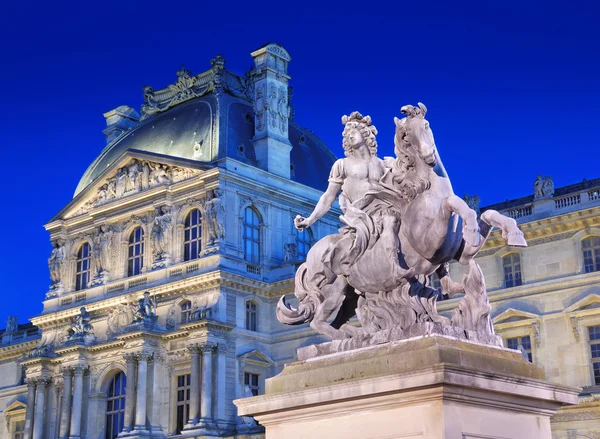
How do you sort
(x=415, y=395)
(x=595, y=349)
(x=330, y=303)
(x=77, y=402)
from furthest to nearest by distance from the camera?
(x=77, y=402)
(x=595, y=349)
(x=330, y=303)
(x=415, y=395)

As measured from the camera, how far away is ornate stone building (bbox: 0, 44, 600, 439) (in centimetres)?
3816

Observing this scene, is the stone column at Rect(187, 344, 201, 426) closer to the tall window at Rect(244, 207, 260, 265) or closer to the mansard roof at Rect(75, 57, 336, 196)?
the tall window at Rect(244, 207, 260, 265)

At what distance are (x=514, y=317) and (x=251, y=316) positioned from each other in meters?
14.6

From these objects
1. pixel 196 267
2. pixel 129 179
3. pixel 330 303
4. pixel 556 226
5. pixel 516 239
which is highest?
pixel 129 179

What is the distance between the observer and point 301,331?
45.6 metres

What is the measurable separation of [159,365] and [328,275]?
38.8m

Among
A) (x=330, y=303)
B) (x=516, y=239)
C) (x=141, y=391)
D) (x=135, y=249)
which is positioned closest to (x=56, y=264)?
(x=135, y=249)

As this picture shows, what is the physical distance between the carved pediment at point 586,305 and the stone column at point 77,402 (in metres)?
25.3

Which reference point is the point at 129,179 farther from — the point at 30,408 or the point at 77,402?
the point at 30,408

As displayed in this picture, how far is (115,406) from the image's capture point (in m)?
48.8

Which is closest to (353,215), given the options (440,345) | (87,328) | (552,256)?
(440,345)

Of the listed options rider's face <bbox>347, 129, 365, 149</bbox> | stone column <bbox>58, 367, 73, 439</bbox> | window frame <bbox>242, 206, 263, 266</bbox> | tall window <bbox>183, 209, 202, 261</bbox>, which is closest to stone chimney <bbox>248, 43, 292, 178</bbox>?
window frame <bbox>242, 206, 263, 266</bbox>

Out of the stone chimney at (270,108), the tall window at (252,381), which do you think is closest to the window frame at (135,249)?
the stone chimney at (270,108)

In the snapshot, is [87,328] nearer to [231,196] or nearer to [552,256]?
[231,196]
